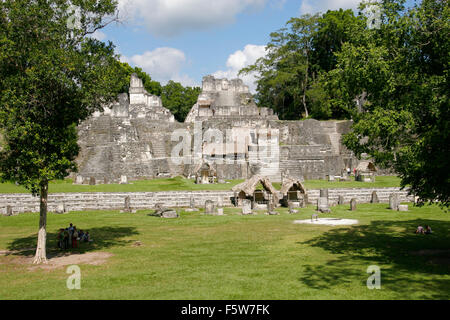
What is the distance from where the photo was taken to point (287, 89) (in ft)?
182

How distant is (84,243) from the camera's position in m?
15.0

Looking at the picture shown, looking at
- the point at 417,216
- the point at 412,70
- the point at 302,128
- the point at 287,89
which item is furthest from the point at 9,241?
the point at 287,89

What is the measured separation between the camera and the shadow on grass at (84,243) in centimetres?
1364

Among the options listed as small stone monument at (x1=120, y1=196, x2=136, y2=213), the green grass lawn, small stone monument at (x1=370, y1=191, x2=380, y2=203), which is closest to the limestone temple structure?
small stone monument at (x1=370, y1=191, x2=380, y2=203)

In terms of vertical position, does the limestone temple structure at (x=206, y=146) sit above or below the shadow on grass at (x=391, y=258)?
above

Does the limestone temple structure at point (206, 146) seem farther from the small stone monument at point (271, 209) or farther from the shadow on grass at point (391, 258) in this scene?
the shadow on grass at point (391, 258)

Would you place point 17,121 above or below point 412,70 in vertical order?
below

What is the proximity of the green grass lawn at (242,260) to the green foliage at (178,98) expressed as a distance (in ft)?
179

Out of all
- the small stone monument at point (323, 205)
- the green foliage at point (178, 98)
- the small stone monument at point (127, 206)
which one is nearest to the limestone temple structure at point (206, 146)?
the small stone monument at point (127, 206)

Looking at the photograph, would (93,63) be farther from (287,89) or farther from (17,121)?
(287,89)

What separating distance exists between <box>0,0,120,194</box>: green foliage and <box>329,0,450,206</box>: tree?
27.8 feet

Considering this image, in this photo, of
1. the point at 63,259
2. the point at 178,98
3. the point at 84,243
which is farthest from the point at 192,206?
the point at 178,98

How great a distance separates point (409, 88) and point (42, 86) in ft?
37.0
